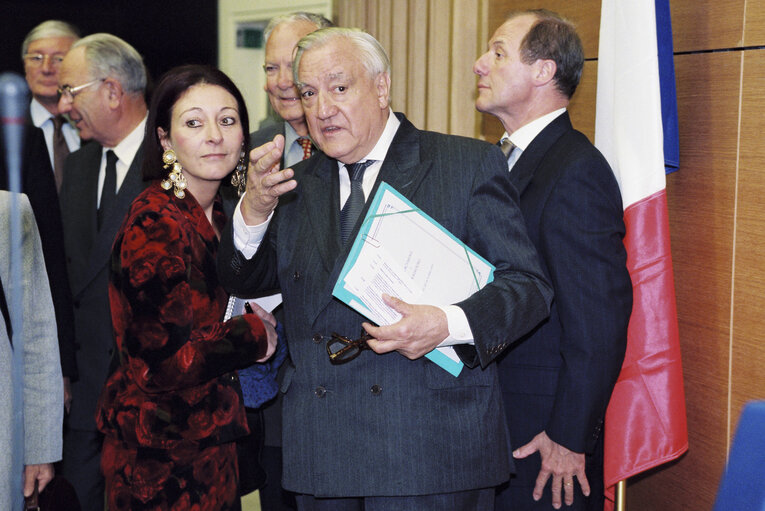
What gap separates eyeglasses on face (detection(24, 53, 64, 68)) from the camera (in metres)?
4.30

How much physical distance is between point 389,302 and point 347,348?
20cm

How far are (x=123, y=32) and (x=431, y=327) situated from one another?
16.4ft

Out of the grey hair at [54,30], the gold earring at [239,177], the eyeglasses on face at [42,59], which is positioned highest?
the grey hair at [54,30]

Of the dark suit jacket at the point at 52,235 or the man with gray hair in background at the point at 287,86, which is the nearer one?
the dark suit jacket at the point at 52,235

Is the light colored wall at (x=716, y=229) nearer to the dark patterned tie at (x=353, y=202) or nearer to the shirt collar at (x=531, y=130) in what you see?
the shirt collar at (x=531, y=130)

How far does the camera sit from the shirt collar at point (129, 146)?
11.6 ft

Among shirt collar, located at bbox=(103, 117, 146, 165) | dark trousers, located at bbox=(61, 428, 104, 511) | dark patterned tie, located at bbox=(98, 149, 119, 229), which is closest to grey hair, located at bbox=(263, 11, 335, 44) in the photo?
shirt collar, located at bbox=(103, 117, 146, 165)

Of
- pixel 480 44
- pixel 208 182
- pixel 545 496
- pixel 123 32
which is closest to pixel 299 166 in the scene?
pixel 208 182

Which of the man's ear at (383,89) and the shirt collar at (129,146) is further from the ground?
the man's ear at (383,89)

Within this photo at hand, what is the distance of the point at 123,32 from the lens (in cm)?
602

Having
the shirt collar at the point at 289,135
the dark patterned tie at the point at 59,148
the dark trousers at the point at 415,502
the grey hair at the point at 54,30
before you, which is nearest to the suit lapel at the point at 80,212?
the dark patterned tie at the point at 59,148

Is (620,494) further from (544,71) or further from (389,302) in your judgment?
(544,71)

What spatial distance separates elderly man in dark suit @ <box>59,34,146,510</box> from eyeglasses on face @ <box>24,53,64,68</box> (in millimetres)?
609

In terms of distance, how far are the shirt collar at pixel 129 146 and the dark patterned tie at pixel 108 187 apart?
0.04 metres
